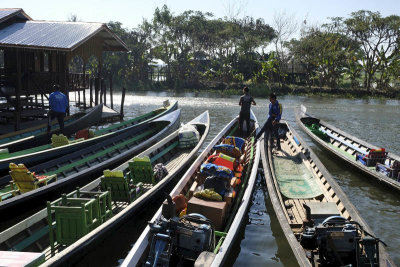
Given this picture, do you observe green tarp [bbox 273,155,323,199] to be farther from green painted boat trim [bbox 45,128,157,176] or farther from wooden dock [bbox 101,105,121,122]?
wooden dock [bbox 101,105,121,122]

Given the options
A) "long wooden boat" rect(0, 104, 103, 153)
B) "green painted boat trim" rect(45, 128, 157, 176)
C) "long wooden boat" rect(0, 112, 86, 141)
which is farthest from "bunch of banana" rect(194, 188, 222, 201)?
"long wooden boat" rect(0, 112, 86, 141)

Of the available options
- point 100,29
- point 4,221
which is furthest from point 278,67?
point 4,221

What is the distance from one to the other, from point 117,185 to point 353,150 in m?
9.18

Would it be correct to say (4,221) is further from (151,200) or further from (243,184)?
(243,184)

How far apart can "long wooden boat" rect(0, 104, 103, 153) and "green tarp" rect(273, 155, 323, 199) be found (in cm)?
710

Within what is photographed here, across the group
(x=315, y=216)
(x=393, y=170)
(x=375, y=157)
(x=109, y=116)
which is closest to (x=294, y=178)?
(x=393, y=170)

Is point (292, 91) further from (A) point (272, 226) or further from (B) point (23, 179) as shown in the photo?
(B) point (23, 179)

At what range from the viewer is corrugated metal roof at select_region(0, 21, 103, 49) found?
1488cm

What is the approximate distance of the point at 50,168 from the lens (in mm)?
9492

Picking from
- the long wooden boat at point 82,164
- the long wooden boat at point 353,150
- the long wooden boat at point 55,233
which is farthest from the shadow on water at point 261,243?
Answer: the long wooden boat at point 82,164

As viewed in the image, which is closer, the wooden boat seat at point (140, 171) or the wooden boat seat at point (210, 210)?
the wooden boat seat at point (210, 210)

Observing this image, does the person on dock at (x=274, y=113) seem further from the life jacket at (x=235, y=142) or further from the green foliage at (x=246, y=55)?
the green foliage at (x=246, y=55)

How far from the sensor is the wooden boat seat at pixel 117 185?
7.96m

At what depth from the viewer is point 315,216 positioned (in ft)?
21.3
